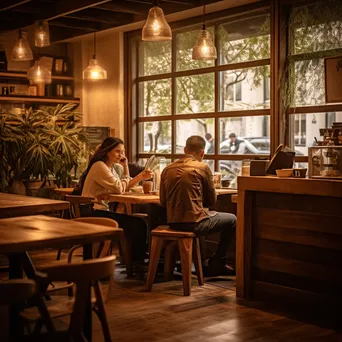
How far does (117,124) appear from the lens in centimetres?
871

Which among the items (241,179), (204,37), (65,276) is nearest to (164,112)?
(204,37)

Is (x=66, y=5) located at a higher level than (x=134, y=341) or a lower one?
higher

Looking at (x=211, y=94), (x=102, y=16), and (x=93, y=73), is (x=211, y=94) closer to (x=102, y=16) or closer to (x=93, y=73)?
(x=93, y=73)

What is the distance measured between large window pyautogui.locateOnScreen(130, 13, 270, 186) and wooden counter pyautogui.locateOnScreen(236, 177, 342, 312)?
192cm

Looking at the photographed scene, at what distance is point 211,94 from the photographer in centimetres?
755

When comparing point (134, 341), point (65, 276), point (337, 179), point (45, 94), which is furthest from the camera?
point (45, 94)

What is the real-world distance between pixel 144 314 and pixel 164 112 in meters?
3.94

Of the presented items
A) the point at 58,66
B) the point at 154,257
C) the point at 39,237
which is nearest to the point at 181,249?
the point at 154,257

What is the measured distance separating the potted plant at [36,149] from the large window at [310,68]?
118 inches

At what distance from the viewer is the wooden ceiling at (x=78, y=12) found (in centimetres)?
708

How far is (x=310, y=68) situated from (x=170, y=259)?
2.35 m

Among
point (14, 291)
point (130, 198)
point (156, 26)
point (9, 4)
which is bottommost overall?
point (14, 291)

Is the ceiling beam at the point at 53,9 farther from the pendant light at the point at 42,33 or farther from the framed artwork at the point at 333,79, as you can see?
the framed artwork at the point at 333,79

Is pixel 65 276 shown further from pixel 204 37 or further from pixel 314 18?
pixel 314 18
